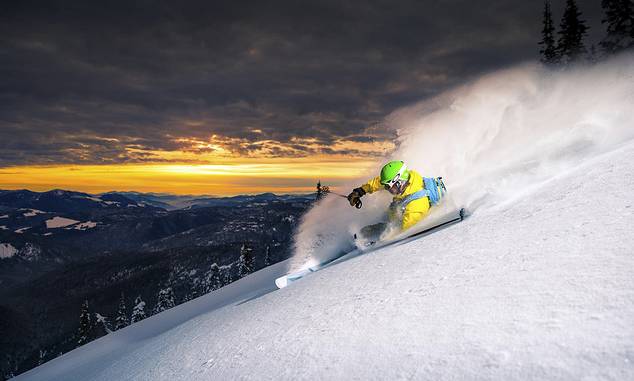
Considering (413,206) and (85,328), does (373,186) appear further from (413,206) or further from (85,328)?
(85,328)

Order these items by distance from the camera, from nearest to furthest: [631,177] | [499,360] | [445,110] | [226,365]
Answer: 1. [499,360]
2. [226,365]
3. [631,177]
4. [445,110]

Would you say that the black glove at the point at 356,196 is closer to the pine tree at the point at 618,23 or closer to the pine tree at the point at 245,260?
the pine tree at the point at 618,23

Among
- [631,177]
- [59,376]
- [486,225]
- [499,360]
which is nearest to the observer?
[499,360]

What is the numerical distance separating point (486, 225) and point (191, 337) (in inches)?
196

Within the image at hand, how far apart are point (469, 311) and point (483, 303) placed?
0.17 meters

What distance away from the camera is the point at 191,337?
20.4 ft

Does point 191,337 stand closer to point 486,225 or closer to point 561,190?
point 486,225

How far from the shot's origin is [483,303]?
361cm

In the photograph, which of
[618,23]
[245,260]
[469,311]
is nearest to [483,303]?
[469,311]

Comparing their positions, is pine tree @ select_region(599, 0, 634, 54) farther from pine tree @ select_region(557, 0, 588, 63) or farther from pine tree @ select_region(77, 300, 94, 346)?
pine tree @ select_region(77, 300, 94, 346)

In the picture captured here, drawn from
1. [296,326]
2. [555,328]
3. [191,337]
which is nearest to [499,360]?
[555,328]

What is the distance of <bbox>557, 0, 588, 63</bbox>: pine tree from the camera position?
3572cm

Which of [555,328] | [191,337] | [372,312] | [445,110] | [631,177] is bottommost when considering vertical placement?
[191,337]

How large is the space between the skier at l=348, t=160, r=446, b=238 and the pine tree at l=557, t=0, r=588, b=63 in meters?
36.2
